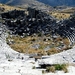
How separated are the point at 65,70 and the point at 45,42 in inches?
1736

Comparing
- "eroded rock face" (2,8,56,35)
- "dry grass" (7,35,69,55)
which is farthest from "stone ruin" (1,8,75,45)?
"dry grass" (7,35,69,55)

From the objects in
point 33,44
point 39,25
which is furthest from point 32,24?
point 33,44

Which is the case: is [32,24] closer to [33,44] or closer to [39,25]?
[39,25]

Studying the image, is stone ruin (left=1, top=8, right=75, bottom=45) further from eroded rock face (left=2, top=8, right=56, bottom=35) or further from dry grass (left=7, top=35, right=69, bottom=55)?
dry grass (left=7, top=35, right=69, bottom=55)

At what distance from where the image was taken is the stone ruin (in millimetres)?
66787

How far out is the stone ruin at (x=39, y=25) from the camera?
2629 inches

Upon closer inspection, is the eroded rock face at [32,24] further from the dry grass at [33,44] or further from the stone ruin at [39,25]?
the dry grass at [33,44]

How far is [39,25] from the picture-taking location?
74.9m

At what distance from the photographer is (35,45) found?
189 ft

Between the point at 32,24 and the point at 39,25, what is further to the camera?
the point at 32,24

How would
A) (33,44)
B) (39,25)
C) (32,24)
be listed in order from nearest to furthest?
1. (33,44)
2. (39,25)
3. (32,24)

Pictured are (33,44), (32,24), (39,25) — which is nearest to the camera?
(33,44)

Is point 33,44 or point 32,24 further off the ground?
point 32,24

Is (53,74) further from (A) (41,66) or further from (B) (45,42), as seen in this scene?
(B) (45,42)
